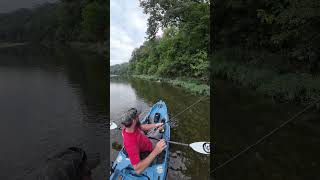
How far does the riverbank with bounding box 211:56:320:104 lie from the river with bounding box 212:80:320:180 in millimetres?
309

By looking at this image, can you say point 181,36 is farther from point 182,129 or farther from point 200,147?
point 200,147

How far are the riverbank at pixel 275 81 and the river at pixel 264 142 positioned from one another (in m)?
0.31

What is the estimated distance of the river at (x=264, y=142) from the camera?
5080mm

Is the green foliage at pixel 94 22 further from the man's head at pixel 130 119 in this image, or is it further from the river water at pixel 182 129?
the man's head at pixel 130 119

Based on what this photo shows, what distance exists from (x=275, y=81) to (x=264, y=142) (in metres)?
4.40

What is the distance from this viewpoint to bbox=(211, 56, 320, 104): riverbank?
8719 millimetres

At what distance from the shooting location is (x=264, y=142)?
6312 mm

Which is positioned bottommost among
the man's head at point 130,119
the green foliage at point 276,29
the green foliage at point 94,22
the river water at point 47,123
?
the river water at point 47,123

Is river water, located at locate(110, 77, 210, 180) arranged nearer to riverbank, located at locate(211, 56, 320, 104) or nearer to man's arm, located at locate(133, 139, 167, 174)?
man's arm, located at locate(133, 139, 167, 174)

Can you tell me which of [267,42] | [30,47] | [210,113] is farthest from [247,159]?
[30,47]

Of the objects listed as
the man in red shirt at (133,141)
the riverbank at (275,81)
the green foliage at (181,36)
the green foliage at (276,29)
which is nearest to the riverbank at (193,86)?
the green foliage at (181,36)

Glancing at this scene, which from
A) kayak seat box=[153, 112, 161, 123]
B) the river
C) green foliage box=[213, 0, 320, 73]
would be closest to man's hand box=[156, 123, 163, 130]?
kayak seat box=[153, 112, 161, 123]

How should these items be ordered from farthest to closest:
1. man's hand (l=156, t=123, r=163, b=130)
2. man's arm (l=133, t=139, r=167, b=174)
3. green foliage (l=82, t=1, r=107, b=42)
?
1. green foliage (l=82, t=1, r=107, b=42)
2. man's hand (l=156, t=123, r=163, b=130)
3. man's arm (l=133, t=139, r=167, b=174)

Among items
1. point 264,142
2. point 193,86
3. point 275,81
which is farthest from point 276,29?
point 264,142
